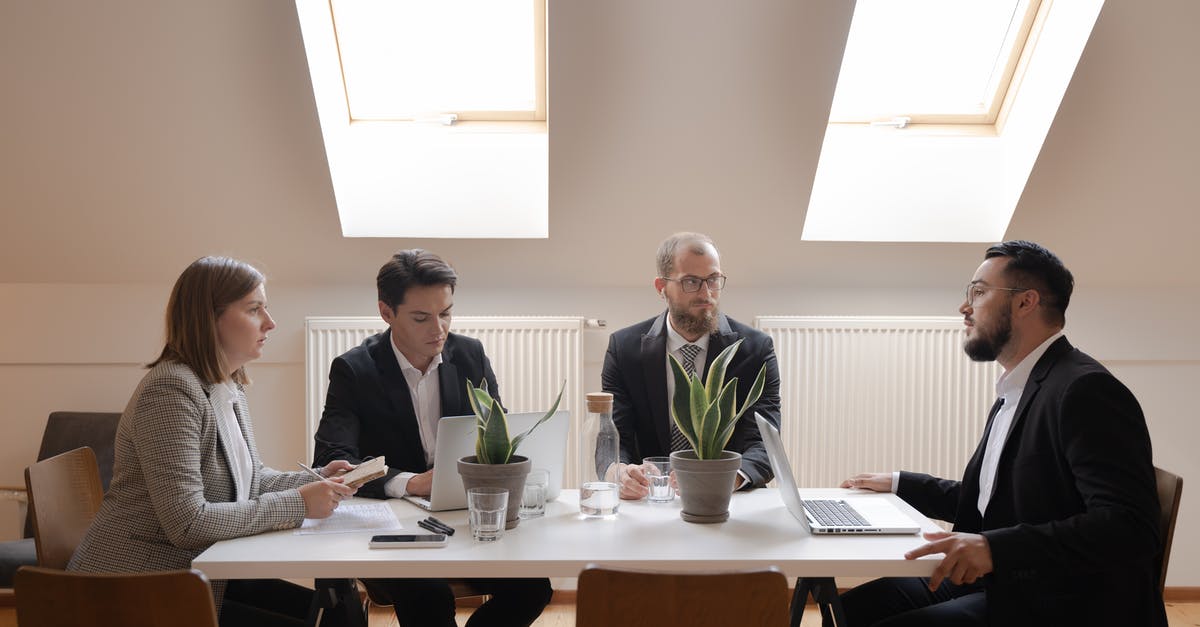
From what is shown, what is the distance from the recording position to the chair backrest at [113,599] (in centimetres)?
147

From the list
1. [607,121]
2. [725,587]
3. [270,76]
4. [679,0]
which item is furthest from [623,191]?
[725,587]

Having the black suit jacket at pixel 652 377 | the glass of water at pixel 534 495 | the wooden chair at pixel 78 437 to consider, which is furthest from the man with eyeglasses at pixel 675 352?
the wooden chair at pixel 78 437

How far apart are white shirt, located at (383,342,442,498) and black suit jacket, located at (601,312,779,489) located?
54cm

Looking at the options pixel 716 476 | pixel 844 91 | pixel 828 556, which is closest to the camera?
pixel 828 556

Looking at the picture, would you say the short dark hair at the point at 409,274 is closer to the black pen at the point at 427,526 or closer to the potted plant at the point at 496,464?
the potted plant at the point at 496,464

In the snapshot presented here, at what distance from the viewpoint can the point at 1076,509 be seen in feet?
6.43

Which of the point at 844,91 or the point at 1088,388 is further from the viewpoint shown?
the point at 844,91

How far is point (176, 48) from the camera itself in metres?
3.18

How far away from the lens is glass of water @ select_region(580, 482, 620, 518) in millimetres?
2123

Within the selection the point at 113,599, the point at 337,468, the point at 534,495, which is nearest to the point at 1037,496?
the point at 534,495

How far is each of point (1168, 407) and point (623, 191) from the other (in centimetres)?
252

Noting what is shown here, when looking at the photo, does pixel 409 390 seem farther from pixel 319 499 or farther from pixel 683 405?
pixel 683 405

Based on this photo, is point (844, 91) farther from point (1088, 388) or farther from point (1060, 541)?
point (1060, 541)

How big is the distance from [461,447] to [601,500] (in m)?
0.34
